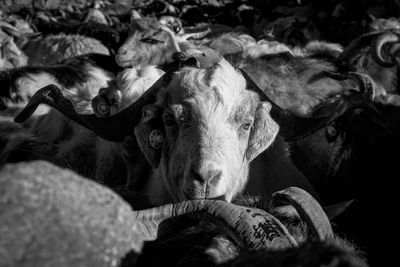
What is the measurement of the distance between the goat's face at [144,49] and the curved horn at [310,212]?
5657mm

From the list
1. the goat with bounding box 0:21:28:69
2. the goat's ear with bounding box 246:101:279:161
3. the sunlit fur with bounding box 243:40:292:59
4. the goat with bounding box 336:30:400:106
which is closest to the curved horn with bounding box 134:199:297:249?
the goat's ear with bounding box 246:101:279:161

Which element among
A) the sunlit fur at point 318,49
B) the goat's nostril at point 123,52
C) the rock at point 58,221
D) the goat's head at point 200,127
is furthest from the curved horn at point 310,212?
the goat's nostril at point 123,52

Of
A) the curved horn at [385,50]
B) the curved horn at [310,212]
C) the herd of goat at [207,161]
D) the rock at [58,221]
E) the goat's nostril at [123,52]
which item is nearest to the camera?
the rock at [58,221]

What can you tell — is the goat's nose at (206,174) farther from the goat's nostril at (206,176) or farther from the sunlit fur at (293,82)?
the sunlit fur at (293,82)

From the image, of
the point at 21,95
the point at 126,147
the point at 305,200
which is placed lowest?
the point at 21,95

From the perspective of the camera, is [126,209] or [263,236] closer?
[126,209]

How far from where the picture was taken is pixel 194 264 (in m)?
2.90

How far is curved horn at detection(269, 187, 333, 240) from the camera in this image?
10.9 feet

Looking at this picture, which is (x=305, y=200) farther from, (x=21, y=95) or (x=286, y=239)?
(x=21, y=95)

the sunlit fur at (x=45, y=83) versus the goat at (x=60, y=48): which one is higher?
the sunlit fur at (x=45, y=83)

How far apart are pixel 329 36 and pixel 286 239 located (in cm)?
1001

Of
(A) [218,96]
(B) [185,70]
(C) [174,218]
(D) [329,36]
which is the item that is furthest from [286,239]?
(D) [329,36]

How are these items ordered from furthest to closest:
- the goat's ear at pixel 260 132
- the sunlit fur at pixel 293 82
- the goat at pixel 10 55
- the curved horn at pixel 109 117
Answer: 1. the goat at pixel 10 55
2. the sunlit fur at pixel 293 82
3. the curved horn at pixel 109 117
4. the goat's ear at pixel 260 132

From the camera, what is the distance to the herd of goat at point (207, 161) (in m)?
2.06
